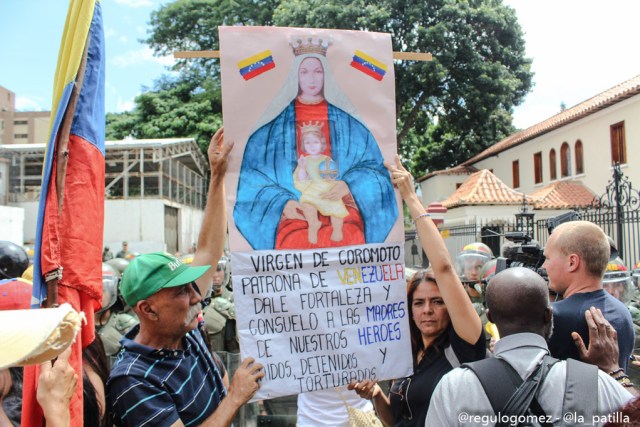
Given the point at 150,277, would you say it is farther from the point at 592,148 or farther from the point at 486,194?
the point at 592,148

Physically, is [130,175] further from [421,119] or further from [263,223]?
[263,223]

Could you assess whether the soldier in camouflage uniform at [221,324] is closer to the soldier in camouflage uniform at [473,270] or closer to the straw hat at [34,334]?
the soldier in camouflage uniform at [473,270]

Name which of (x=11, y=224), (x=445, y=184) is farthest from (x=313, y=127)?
(x=445, y=184)

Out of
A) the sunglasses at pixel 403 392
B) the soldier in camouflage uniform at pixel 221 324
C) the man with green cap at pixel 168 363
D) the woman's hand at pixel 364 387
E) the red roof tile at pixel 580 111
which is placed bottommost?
the soldier in camouflage uniform at pixel 221 324

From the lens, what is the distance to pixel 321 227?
2.56 metres

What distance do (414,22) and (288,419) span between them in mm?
22904

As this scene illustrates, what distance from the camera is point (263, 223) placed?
250 cm

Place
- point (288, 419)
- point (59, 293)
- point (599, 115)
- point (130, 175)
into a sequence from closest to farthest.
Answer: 1. point (59, 293)
2. point (288, 419)
3. point (599, 115)
4. point (130, 175)

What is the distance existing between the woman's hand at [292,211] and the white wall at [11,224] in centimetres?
1970

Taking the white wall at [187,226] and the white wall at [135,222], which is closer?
the white wall at [135,222]

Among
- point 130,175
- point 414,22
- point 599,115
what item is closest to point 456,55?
point 414,22

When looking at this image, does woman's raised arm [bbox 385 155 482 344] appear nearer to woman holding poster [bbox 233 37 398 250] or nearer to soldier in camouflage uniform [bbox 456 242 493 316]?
woman holding poster [bbox 233 37 398 250]

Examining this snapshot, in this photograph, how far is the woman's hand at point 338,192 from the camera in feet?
8.49

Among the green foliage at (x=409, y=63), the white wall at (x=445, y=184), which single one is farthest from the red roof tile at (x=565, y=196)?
the white wall at (x=445, y=184)
